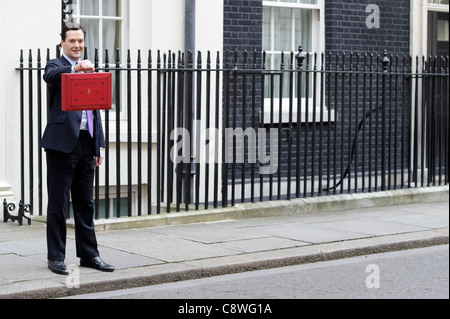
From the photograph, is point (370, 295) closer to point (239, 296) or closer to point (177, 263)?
point (239, 296)

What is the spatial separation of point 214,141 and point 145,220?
5.02 ft

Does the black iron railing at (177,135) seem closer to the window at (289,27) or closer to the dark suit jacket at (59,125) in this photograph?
the window at (289,27)

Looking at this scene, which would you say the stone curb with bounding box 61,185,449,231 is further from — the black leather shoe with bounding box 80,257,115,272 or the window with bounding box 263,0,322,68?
the window with bounding box 263,0,322,68

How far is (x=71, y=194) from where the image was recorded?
754 centimetres

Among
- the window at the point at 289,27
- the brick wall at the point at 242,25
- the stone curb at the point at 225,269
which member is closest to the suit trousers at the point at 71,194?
the stone curb at the point at 225,269

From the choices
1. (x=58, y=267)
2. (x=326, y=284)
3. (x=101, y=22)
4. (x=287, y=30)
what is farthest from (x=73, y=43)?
(x=287, y=30)

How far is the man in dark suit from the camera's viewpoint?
744cm

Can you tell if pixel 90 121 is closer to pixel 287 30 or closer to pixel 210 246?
pixel 210 246

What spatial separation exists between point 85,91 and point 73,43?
41 cm

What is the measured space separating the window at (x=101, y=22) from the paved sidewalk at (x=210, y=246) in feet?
8.38

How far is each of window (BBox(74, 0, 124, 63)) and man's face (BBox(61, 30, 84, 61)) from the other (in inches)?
146

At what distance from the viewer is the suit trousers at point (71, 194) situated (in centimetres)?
756

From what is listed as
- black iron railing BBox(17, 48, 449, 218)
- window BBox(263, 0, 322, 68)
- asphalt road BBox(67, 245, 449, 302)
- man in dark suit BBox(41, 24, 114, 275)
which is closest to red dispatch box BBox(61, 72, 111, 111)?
man in dark suit BBox(41, 24, 114, 275)

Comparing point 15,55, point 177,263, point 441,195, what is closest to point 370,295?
point 177,263
